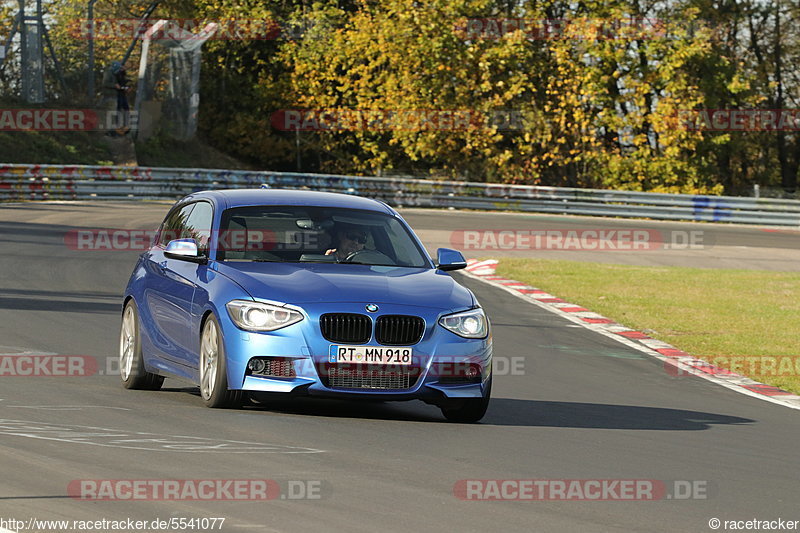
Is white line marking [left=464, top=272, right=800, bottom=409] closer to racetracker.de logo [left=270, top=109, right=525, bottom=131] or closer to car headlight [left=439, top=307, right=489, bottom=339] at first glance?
car headlight [left=439, top=307, right=489, bottom=339]

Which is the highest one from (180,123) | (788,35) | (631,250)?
(788,35)

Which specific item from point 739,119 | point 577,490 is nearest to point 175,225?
point 577,490

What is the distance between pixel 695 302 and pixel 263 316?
526 inches

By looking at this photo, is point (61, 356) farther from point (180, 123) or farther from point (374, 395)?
point (180, 123)

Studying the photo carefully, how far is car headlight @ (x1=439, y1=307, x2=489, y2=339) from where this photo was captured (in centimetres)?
923

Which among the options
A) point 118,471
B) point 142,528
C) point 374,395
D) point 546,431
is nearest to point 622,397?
point 546,431

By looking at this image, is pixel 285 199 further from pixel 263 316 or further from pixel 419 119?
pixel 419 119

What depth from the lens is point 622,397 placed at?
11.8 m

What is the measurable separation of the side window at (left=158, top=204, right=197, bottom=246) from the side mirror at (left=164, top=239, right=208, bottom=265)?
1.11 m

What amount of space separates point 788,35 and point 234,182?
22.9m

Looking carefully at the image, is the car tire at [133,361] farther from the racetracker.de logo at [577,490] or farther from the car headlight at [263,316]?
the racetracker.de logo at [577,490]

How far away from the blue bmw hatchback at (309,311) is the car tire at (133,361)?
0.02 metres

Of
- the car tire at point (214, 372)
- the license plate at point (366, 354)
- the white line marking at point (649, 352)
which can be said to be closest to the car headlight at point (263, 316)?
the car tire at point (214, 372)

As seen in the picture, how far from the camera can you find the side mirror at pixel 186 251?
980 cm
